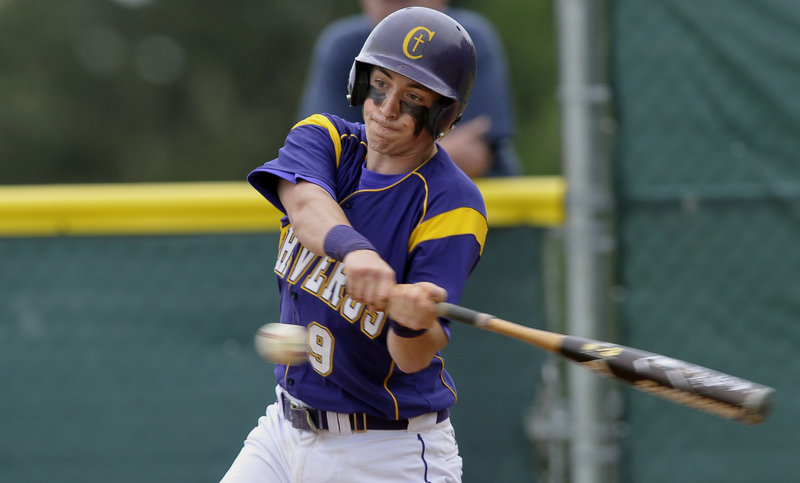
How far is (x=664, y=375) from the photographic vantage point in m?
2.76

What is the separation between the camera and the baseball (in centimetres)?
306

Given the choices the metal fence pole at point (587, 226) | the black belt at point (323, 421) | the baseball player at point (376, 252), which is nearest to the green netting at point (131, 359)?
the metal fence pole at point (587, 226)

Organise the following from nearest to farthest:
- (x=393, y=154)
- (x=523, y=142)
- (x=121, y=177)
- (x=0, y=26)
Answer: (x=393, y=154) < (x=523, y=142) < (x=121, y=177) < (x=0, y=26)

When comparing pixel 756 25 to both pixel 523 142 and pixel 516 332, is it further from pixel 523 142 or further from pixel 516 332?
pixel 523 142

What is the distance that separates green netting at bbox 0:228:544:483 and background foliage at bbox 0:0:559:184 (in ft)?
57.1

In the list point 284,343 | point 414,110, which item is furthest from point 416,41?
point 284,343

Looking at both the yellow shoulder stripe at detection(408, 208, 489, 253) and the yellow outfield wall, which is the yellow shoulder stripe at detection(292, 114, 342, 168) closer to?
the yellow shoulder stripe at detection(408, 208, 489, 253)

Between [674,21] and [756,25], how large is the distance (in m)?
0.34

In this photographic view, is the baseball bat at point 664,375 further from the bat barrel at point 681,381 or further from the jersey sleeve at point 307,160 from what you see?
the jersey sleeve at point 307,160

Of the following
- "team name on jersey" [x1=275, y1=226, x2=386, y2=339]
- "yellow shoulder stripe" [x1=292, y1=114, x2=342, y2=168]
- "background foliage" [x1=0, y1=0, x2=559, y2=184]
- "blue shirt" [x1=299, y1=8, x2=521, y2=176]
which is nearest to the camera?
"team name on jersey" [x1=275, y1=226, x2=386, y2=339]

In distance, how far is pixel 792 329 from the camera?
178 inches

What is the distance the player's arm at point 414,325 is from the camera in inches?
111

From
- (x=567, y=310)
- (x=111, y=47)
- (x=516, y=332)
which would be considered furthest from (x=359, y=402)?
(x=111, y=47)

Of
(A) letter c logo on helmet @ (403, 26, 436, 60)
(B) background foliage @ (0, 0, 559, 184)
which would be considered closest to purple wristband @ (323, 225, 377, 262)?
(A) letter c logo on helmet @ (403, 26, 436, 60)
